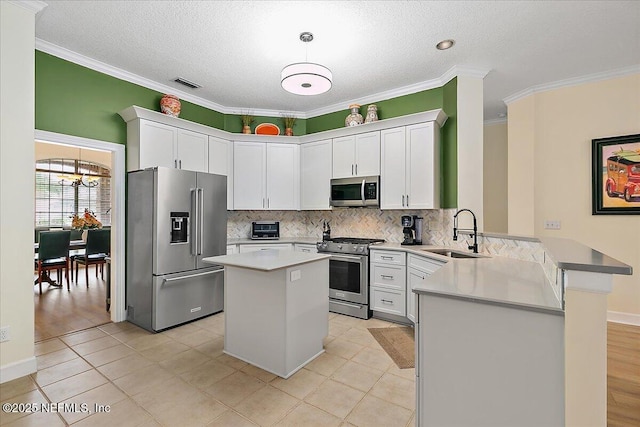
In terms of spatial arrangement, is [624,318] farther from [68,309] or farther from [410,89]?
[68,309]

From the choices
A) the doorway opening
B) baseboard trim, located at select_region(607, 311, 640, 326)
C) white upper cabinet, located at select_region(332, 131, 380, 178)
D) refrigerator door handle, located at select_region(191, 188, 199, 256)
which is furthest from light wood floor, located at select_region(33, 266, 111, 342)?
baseboard trim, located at select_region(607, 311, 640, 326)

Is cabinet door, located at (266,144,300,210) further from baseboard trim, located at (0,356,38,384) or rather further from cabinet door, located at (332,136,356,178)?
baseboard trim, located at (0,356,38,384)

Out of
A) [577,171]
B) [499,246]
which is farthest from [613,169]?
[499,246]

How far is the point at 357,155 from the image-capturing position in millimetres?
4328

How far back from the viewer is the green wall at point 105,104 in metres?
3.11

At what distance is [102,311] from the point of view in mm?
3986

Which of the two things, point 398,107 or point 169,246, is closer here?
point 169,246

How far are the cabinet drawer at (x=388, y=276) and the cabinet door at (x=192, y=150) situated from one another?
2.75m

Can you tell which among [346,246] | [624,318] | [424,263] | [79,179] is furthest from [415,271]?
[79,179]

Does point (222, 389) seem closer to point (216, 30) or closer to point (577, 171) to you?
point (216, 30)

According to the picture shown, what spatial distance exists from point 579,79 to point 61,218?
10.2 m

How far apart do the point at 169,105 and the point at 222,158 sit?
0.98 metres

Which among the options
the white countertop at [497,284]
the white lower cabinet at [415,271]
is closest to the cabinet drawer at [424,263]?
the white lower cabinet at [415,271]

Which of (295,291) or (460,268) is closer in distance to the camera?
(460,268)
